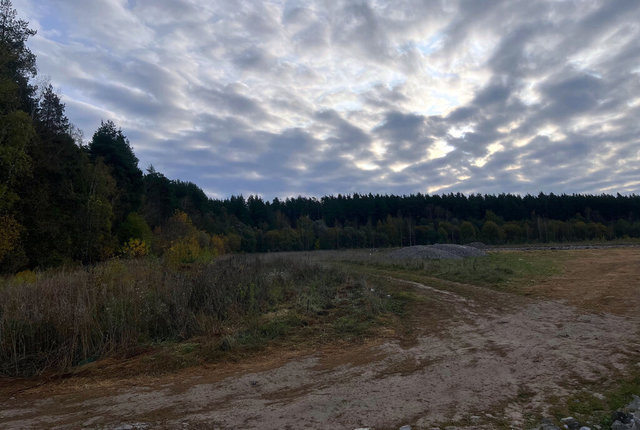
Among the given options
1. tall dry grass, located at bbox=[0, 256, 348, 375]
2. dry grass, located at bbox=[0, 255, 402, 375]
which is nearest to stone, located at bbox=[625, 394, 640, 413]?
dry grass, located at bbox=[0, 255, 402, 375]

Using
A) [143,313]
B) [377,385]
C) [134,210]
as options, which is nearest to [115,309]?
[143,313]

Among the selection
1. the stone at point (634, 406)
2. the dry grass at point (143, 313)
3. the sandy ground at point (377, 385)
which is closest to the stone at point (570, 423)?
the sandy ground at point (377, 385)

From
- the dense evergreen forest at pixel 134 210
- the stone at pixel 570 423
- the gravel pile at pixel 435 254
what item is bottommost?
the stone at pixel 570 423

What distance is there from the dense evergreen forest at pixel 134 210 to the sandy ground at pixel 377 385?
12.3m

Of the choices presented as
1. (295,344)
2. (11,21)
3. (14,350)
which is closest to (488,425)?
(295,344)

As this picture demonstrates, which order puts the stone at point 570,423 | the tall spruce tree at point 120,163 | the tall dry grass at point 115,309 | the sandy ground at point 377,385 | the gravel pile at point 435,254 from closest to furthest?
the stone at point 570,423, the sandy ground at point 377,385, the tall dry grass at point 115,309, the gravel pile at point 435,254, the tall spruce tree at point 120,163

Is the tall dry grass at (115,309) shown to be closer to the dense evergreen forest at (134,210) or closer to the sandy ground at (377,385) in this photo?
the sandy ground at (377,385)

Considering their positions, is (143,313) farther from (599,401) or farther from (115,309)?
(599,401)

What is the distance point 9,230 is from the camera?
74.7 feet

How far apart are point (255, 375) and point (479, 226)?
96.6 meters

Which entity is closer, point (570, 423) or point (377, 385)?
point (570, 423)

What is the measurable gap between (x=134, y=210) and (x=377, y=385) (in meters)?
46.0

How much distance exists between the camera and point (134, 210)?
45781 mm

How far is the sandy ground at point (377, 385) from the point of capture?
4.79 meters
